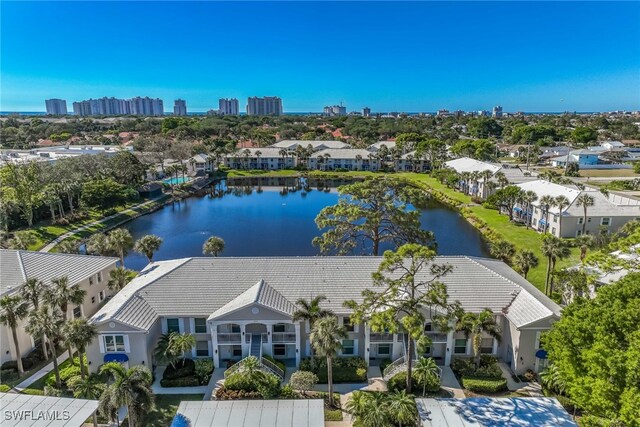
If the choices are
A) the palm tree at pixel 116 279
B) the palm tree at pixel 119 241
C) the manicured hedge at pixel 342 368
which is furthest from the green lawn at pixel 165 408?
the palm tree at pixel 119 241

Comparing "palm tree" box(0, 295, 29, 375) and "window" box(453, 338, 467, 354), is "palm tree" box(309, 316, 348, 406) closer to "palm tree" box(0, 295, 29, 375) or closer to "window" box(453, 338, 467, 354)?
"window" box(453, 338, 467, 354)

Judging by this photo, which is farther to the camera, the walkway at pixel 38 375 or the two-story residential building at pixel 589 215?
the two-story residential building at pixel 589 215

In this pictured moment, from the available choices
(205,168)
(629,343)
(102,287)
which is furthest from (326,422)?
(205,168)

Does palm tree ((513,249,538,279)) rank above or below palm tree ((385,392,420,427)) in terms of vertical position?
above

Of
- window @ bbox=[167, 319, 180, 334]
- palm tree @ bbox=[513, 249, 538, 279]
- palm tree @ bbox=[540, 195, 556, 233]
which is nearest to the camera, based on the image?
window @ bbox=[167, 319, 180, 334]

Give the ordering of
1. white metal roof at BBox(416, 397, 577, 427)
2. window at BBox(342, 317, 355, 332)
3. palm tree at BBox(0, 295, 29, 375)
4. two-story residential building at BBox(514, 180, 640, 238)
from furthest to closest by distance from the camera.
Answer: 1. two-story residential building at BBox(514, 180, 640, 238)
2. window at BBox(342, 317, 355, 332)
3. palm tree at BBox(0, 295, 29, 375)
4. white metal roof at BBox(416, 397, 577, 427)

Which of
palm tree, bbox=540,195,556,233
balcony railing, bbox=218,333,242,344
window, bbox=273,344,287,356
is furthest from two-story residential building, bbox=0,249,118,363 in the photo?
palm tree, bbox=540,195,556,233

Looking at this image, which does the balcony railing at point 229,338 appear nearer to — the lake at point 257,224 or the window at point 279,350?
the window at point 279,350
